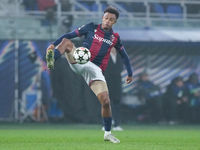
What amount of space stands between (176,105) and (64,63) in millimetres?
3473

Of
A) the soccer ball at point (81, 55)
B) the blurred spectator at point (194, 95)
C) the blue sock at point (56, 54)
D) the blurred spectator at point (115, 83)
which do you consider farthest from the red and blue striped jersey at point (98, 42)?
the blurred spectator at point (194, 95)

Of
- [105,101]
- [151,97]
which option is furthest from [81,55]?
[151,97]

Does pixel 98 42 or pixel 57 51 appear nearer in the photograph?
pixel 57 51

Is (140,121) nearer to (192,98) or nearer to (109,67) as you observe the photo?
(192,98)

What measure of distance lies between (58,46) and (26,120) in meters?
8.62

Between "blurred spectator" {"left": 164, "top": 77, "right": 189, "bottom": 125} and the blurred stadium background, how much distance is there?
0.37 metres

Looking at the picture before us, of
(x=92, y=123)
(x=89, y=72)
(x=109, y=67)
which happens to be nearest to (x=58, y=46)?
(x=89, y=72)

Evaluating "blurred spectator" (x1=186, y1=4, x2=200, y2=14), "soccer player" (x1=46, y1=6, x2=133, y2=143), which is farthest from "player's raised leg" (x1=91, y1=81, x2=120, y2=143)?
"blurred spectator" (x1=186, y1=4, x2=200, y2=14)

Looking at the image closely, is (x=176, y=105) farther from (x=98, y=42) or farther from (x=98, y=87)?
(x=98, y=87)

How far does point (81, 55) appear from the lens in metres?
8.95

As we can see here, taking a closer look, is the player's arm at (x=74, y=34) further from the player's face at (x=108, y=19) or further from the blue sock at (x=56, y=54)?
the player's face at (x=108, y=19)

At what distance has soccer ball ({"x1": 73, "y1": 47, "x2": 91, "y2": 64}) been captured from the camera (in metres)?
8.96
